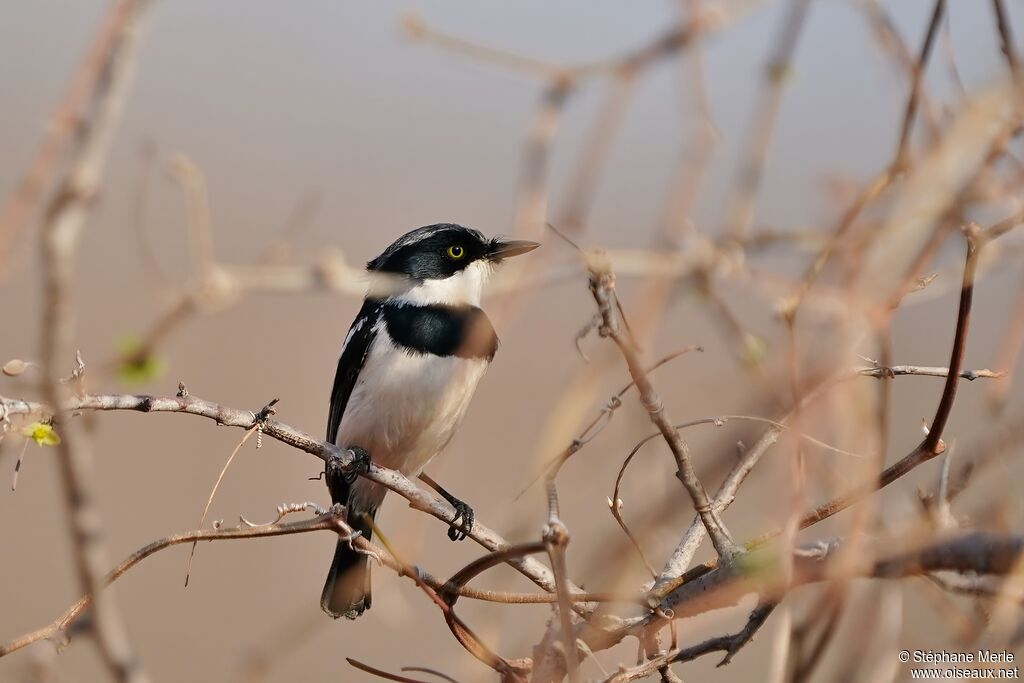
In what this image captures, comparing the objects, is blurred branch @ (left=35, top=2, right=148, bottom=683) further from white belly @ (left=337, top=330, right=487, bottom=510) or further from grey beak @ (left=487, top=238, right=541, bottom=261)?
grey beak @ (left=487, top=238, right=541, bottom=261)

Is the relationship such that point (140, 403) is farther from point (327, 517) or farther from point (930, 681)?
point (930, 681)

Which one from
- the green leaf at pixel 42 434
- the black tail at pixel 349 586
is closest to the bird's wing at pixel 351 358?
the black tail at pixel 349 586

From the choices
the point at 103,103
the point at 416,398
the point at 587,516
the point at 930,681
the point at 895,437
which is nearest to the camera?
the point at 103,103

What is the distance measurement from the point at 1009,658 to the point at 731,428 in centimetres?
59

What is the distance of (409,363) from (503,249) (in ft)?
2.71

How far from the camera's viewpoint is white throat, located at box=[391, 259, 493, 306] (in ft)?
16.0

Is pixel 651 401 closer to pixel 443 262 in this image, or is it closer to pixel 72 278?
pixel 72 278

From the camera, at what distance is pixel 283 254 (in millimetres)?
3232

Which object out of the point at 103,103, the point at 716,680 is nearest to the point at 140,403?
the point at 103,103

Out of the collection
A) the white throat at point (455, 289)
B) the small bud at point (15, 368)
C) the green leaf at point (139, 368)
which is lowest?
the small bud at point (15, 368)

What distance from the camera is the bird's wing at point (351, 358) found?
16.0ft

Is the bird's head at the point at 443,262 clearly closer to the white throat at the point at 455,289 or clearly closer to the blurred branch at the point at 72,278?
the white throat at the point at 455,289

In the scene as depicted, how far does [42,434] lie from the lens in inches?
79.4

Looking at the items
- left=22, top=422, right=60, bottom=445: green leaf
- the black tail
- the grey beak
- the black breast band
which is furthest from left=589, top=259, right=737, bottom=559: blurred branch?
the grey beak
